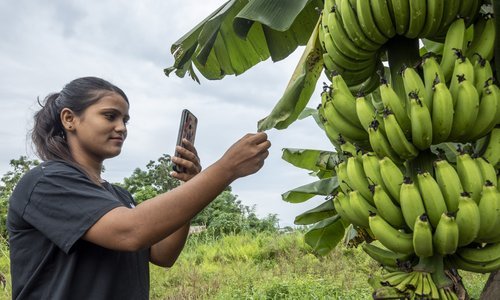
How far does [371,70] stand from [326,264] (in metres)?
4.28

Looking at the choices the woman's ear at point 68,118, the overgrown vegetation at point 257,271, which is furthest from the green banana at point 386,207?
the overgrown vegetation at point 257,271

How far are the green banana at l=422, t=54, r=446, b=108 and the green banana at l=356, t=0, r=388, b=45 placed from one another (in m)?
0.15

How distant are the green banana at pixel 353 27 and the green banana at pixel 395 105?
0.17 meters

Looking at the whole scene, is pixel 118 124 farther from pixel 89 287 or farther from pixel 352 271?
pixel 352 271

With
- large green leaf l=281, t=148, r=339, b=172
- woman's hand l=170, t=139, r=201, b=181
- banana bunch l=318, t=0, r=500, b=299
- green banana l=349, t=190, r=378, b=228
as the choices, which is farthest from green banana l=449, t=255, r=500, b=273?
large green leaf l=281, t=148, r=339, b=172

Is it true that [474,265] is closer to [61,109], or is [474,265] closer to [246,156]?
[246,156]

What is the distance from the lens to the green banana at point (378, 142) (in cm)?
129

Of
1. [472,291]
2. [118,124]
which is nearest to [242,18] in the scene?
[118,124]

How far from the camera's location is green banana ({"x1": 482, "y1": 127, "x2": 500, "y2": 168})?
1325 millimetres

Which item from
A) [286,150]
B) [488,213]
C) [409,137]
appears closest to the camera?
[488,213]

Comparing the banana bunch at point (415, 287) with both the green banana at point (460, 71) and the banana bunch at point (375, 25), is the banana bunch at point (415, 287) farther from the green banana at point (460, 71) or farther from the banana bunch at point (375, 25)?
the banana bunch at point (375, 25)

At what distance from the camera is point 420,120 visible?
1.23 m

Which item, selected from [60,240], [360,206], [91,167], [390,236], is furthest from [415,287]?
[91,167]

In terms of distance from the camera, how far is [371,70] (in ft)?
5.27
